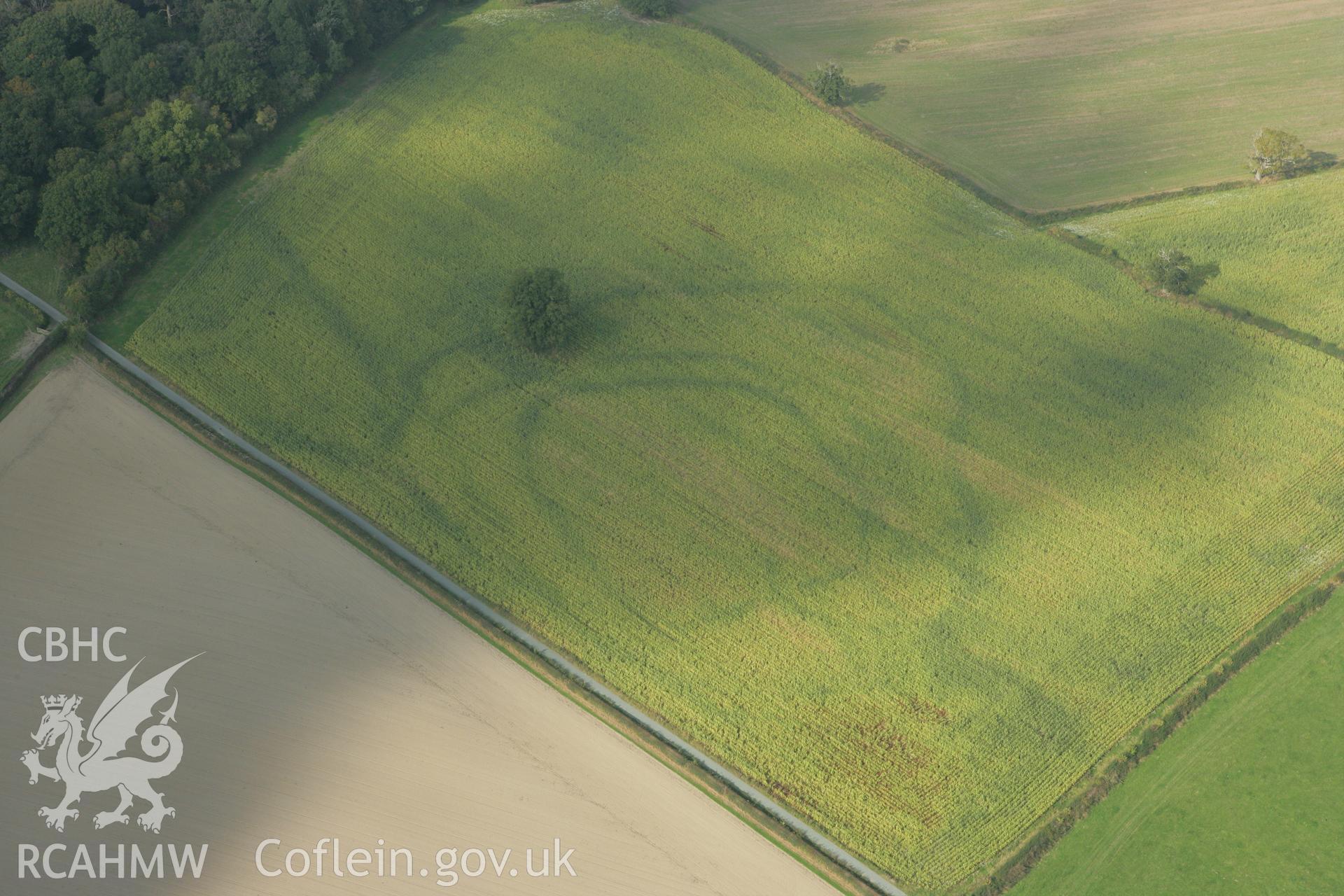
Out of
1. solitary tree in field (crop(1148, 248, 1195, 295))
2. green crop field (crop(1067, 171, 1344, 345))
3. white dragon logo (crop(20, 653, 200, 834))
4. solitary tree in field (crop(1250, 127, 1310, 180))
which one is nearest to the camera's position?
white dragon logo (crop(20, 653, 200, 834))

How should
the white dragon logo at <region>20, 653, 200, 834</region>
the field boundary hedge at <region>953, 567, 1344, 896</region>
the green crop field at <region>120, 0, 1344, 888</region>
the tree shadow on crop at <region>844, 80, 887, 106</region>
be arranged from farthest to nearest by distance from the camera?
the tree shadow on crop at <region>844, 80, 887, 106</region> → the green crop field at <region>120, 0, 1344, 888</region> → the field boundary hedge at <region>953, 567, 1344, 896</region> → the white dragon logo at <region>20, 653, 200, 834</region>

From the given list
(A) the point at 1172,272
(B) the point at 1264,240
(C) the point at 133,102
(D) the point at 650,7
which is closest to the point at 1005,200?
(A) the point at 1172,272

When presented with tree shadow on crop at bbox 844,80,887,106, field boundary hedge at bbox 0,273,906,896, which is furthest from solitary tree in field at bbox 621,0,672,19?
field boundary hedge at bbox 0,273,906,896

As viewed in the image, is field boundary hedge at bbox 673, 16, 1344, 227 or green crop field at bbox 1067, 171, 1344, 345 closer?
green crop field at bbox 1067, 171, 1344, 345

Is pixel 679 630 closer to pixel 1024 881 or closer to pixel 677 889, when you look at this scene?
pixel 677 889

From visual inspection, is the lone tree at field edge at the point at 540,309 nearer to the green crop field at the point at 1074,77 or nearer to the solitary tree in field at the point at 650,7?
the green crop field at the point at 1074,77

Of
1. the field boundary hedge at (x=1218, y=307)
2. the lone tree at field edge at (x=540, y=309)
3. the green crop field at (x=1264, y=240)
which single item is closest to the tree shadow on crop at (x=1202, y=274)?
the green crop field at (x=1264, y=240)

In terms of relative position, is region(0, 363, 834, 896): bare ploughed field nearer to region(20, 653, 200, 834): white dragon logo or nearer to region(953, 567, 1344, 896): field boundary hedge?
region(20, 653, 200, 834): white dragon logo
